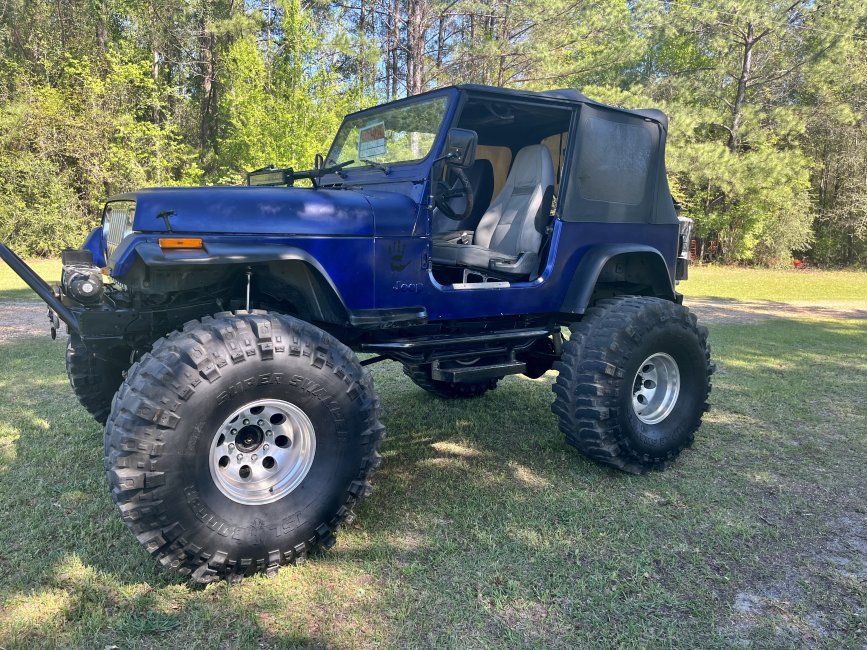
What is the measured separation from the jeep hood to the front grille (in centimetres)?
6

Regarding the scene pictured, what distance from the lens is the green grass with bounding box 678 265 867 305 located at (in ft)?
50.6

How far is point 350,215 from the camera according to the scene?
310 centimetres

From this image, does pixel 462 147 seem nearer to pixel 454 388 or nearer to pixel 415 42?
pixel 454 388

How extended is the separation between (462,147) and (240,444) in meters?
1.86

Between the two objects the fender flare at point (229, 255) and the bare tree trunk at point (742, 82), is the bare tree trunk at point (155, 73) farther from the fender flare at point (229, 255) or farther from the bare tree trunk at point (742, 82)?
the fender flare at point (229, 255)

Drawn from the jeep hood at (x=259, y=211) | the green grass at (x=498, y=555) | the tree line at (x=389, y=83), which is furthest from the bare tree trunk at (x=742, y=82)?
the jeep hood at (x=259, y=211)

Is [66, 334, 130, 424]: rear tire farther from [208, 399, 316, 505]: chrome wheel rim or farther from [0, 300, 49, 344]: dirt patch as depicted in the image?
[0, 300, 49, 344]: dirt patch

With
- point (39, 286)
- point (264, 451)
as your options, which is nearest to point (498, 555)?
point (264, 451)

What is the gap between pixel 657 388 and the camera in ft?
13.8

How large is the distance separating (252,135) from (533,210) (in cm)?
1404

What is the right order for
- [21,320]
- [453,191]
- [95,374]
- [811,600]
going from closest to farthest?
[811,600] < [453,191] < [95,374] < [21,320]

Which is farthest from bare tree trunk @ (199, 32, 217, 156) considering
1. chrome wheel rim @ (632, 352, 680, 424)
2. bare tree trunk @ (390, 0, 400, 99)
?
chrome wheel rim @ (632, 352, 680, 424)

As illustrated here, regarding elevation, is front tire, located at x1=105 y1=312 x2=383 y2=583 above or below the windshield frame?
below

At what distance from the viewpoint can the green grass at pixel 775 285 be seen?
15.4 metres
